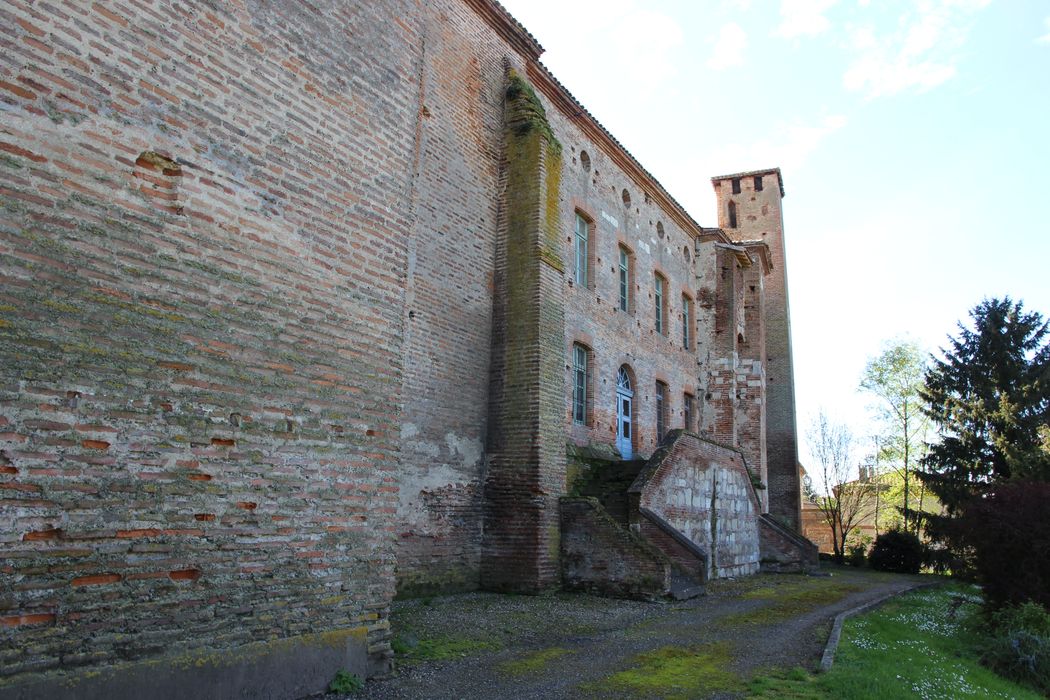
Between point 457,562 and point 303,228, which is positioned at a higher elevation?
point 303,228

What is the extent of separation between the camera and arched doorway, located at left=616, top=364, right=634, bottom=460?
18359 mm

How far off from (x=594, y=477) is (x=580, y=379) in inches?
102

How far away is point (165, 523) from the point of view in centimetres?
490

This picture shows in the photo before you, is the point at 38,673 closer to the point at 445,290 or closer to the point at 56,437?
the point at 56,437

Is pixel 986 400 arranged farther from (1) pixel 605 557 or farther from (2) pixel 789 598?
(1) pixel 605 557

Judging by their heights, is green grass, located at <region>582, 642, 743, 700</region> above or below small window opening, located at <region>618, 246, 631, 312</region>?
below

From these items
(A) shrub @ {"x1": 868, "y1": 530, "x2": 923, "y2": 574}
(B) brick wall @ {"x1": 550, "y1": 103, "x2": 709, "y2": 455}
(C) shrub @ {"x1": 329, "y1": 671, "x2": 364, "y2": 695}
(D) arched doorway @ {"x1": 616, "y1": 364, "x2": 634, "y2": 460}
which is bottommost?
(A) shrub @ {"x1": 868, "y1": 530, "x2": 923, "y2": 574}

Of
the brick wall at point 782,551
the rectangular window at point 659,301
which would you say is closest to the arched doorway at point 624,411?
the rectangular window at point 659,301

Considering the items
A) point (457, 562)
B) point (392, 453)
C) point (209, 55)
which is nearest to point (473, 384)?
point (457, 562)

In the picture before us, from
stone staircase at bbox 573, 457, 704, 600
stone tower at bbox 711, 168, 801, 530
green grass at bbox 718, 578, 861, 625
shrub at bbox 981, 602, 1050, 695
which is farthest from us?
stone tower at bbox 711, 168, 801, 530

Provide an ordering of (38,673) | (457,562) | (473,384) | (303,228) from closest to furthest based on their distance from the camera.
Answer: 1. (38,673)
2. (303,228)
3. (457,562)
4. (473,384)

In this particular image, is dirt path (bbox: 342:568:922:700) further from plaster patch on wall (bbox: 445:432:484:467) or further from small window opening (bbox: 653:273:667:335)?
small window opening (bbox: 653:273:667:335)

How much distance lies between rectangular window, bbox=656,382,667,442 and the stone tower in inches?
398

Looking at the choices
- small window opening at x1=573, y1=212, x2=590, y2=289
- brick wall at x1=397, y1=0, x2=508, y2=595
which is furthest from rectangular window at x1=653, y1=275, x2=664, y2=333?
brick wall at x1=397, y1=0, x2=508, y2=595
